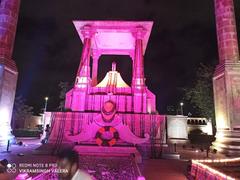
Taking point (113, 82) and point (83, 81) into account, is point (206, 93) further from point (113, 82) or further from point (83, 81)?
point (83, 81)

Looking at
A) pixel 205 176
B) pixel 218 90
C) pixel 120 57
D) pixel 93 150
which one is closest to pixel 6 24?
pixel 93 150

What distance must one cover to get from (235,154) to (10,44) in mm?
14103

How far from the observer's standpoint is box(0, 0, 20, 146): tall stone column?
35.9 ft

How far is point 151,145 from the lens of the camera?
10.7 m

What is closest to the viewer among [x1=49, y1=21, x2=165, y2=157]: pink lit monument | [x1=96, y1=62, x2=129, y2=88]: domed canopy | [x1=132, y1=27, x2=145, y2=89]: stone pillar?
[x1=49, y1=21, x2=165, y2=157]: pink lit monument

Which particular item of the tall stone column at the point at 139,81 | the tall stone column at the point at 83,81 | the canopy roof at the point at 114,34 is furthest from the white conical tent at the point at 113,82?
the canopy roof at the point at 114,34

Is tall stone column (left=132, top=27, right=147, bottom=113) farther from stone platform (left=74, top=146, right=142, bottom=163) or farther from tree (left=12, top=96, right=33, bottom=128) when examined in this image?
tree (left=12, top=96, right=33, bottom=128)

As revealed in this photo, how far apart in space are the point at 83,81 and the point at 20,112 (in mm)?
17837

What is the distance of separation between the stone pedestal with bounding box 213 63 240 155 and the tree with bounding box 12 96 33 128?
24.7 m

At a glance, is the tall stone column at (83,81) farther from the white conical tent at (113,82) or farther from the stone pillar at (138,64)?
the stone pillar at (138,64)

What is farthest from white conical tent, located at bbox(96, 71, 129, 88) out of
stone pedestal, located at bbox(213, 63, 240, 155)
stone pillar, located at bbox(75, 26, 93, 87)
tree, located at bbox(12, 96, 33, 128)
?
tree, located at bbox(12, 96, 33, 128)

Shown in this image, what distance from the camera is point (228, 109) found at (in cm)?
1126

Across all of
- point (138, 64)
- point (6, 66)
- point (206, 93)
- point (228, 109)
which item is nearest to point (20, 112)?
point (6, 66)

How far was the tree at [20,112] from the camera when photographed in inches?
1068
